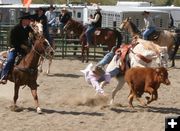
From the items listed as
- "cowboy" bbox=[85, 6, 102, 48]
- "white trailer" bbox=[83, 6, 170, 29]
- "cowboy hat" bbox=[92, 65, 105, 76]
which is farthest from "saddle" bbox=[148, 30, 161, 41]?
"cowboy hat" bbox=[92, 65, 105, 76]

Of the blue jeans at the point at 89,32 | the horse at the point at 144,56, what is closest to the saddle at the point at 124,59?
the horse at the point at 144,56

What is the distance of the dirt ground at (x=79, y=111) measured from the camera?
8.80 m

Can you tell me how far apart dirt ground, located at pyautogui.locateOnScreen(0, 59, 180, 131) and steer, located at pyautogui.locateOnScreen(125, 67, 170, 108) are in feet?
1.27

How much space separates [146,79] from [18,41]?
2391 millimetres

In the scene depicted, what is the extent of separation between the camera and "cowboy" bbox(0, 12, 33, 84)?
396 inches

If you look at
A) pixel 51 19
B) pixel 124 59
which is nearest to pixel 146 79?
pixel 124 59

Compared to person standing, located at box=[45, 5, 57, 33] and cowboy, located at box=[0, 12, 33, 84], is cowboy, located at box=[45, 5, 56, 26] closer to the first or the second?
person standing, located at box=[45, 5, 57, 33]

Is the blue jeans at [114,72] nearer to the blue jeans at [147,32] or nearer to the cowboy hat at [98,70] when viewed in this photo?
the cowboy hat at [98,70]

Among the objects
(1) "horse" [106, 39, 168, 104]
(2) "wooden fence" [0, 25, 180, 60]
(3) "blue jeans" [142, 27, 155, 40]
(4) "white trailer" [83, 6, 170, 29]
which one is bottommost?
(2) "wooden fence" [0, 25, 180, 60]

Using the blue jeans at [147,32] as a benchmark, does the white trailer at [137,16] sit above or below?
below

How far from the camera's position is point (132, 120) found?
9.36m

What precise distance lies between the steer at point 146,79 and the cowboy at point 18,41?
195 centimetres

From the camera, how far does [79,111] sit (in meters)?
10.2

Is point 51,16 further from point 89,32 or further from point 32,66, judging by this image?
point 32,66
